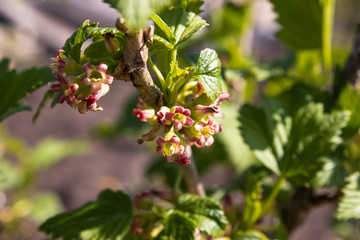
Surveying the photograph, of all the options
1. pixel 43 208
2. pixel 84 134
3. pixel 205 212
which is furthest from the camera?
pixel 84 134

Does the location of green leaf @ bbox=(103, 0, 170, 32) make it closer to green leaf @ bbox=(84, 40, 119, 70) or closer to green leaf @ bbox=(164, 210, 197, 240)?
green leaf @ bbox=(84, 40, 119, 70)

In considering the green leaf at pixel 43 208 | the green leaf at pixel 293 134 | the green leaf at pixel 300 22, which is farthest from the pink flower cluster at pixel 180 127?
the green leaf at pixel 43 208

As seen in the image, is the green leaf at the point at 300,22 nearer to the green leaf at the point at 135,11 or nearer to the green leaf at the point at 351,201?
the green leaf at the point at 351,201

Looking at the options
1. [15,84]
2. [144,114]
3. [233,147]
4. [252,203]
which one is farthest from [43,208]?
[144,114]

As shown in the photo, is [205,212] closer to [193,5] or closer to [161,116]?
[161,116]

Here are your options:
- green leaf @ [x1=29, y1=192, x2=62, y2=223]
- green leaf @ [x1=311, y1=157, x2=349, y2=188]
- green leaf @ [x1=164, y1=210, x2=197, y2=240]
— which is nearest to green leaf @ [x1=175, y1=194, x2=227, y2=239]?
green leaf @ [x1=164, y1=210, x2=197, y2=240]
